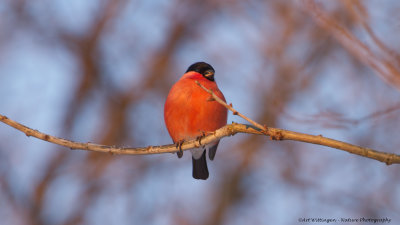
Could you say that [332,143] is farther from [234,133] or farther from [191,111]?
[191,111]

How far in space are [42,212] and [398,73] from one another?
5.27 meters

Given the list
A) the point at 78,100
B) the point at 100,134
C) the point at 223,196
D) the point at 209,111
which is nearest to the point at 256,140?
the point at 223,196

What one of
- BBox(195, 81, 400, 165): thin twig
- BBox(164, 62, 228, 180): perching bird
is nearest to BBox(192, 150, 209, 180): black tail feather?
BBox(164, 62, 228, 180): perching bird

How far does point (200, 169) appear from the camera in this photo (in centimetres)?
429

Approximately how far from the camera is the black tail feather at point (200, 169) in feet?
14.0

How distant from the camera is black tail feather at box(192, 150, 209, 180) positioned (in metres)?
4.26

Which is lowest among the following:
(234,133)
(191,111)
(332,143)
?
(332,143)

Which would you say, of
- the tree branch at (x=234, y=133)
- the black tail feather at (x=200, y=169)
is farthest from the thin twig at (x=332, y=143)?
the black tail feather at (x=200, y=169)

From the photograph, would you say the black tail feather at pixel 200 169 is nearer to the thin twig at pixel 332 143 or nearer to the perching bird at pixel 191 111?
the perching bird at pixel 191 111

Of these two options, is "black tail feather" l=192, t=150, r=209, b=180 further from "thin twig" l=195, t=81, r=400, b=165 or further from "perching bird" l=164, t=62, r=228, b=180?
"thin twig" l=195, t=81, r=400, b=165

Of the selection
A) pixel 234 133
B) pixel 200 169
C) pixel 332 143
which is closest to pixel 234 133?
pixel 234 133

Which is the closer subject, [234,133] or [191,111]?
[234,133]

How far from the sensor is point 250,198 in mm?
6137

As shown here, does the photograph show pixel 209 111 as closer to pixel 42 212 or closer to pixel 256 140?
pixel 256 140
